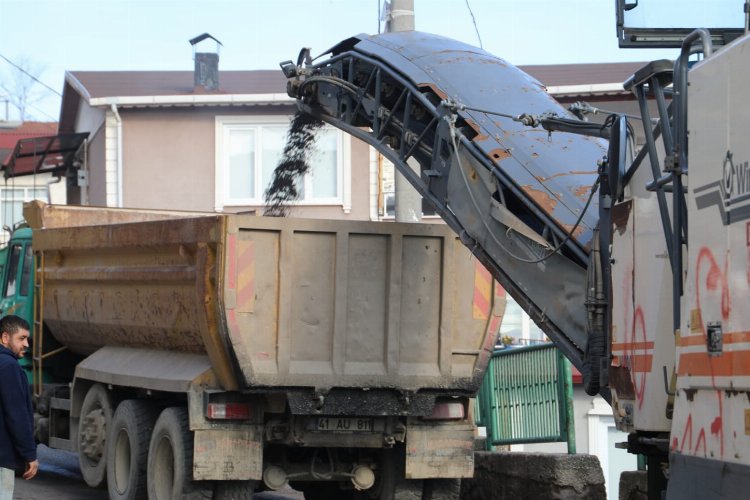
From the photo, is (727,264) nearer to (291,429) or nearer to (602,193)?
(602,193)

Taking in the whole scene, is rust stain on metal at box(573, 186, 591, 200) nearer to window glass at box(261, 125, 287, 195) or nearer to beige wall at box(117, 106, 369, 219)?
beige wall at box(117, 106, 369, 219)

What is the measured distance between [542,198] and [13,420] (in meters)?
3.69

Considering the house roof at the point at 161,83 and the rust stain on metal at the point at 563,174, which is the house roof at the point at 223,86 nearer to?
the house roof at the point at 161,83

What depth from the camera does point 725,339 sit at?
504 cm

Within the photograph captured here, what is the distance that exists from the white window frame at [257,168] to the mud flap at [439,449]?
16.1m

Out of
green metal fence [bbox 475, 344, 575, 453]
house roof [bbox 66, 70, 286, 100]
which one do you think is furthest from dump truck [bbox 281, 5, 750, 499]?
house roof [bbox 66, 70, 286, 100]

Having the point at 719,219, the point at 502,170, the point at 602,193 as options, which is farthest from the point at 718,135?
the point at 502,170

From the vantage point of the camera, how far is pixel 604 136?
7.30m

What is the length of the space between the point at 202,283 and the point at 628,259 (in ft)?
12.8

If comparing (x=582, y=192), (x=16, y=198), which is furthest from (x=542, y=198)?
(x=16, y=198)

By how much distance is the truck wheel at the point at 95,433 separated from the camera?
1130cm

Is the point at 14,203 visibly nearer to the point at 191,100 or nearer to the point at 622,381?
the point at 191,100

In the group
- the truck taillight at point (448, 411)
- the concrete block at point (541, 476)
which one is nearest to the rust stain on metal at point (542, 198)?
the truck taillight at point (448, 411)

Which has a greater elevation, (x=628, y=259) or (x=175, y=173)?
(x=175, y=173)
